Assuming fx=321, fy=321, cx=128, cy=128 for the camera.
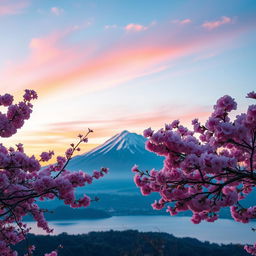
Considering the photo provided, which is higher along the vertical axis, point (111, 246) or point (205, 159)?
point (205, 159)

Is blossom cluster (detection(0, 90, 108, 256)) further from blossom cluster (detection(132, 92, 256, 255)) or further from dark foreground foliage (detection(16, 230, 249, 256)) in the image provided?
dark foreground foliage (detection(16, 230, 249, 256))

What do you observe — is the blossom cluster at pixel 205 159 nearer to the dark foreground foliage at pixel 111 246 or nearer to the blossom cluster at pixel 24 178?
the blossom cluster at pixel 24 178

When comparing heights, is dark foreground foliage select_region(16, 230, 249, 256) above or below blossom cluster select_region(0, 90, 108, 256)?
below

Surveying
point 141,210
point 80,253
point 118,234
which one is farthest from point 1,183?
point 141,210

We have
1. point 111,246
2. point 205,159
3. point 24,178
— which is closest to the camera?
point 205,159

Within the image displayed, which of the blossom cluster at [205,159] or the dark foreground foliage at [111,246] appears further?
the dark foreground foliage at [111,246]

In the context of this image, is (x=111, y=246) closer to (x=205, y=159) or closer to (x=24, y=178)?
(x=24, y=178)

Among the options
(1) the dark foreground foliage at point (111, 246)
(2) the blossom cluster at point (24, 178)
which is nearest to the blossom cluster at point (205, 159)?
(2) the blossom cluster at point (24, 178)

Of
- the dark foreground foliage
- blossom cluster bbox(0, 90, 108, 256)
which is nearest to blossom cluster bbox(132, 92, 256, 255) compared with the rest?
blossom cluster bbox(0, 90, 108, 256)

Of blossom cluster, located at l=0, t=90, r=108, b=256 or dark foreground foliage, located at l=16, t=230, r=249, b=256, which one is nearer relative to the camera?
blossom cluster, located at l=0, t=90, r=108, b=256

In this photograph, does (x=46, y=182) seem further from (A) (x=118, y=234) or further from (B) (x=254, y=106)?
(A) (x=118, y=234)

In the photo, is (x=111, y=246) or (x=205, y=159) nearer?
(x=205, y=159)

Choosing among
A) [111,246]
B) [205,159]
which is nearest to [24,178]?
[205,159]

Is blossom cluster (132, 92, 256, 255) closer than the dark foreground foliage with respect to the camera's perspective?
Yes
